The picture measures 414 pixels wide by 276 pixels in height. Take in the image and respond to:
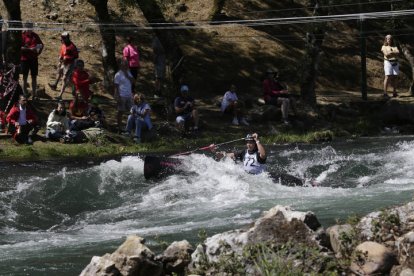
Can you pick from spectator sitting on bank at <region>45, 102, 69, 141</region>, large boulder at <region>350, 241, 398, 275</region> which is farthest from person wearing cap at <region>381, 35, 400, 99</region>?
large boulder at <region>350, 241, 398, 275</region>

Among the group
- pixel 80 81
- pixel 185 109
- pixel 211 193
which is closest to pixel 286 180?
pixel 211 193

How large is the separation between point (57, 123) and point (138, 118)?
5.99 feet

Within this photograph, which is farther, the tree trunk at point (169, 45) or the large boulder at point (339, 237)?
the tree trunk at point (169, 45)

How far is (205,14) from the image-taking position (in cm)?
2588

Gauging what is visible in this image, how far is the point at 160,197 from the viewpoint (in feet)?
45.1

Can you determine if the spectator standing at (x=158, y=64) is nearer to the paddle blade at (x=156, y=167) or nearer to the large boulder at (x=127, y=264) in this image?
the paddle blade at (x=156, y=167)

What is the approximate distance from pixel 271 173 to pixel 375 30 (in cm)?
1545

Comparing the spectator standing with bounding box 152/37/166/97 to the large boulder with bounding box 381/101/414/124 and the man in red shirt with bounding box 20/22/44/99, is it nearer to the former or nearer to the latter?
the man in red shirt with bounding box 20/22/44/99

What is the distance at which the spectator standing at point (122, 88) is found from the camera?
62.0 feet

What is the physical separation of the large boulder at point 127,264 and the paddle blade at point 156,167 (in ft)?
24.2

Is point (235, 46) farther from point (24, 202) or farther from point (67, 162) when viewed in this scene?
point (24, 202)

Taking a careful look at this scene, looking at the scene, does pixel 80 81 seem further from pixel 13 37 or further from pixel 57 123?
pixel 13 37

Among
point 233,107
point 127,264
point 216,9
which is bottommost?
point 233,107

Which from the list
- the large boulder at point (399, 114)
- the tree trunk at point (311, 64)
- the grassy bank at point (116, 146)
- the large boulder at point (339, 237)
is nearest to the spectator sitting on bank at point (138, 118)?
the grassy bank at point (116, 146)
